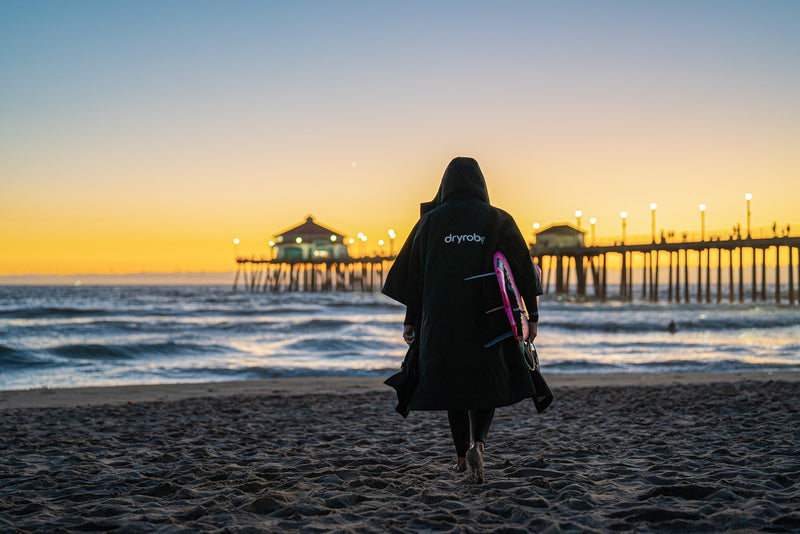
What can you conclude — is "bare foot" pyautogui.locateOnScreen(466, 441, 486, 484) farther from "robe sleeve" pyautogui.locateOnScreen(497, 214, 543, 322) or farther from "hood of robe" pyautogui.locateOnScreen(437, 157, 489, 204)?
"hood of robe" pyautogui.locateOnScreen(437, 157, 489, 204)

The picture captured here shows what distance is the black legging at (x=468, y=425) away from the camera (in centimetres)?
354

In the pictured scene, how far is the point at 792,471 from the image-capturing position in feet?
12.1

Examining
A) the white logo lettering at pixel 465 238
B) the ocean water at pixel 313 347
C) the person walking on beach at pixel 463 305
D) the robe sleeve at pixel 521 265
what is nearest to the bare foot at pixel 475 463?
the person walking on beach at pixel 463 305

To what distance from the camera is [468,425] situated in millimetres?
3635

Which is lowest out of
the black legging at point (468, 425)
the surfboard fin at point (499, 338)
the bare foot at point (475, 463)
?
the bare foot at point (475, 463)

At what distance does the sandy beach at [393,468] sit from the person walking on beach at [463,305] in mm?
429

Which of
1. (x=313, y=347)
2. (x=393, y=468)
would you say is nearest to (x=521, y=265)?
(x=393, y=468)

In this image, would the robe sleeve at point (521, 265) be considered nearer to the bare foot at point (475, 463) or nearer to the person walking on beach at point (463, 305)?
the person walking on beach at point (463, 305)

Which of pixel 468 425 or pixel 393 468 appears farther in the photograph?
pixel 393 468

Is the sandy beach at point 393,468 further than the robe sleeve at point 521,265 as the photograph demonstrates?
No

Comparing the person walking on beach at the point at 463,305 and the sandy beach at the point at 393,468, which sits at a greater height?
the person walking on beach at the point at 463,305

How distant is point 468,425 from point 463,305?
2.15 ft

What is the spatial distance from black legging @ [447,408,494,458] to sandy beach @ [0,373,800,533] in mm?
213

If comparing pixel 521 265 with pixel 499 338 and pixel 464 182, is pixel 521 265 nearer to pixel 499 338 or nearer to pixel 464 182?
pixel 499 338
